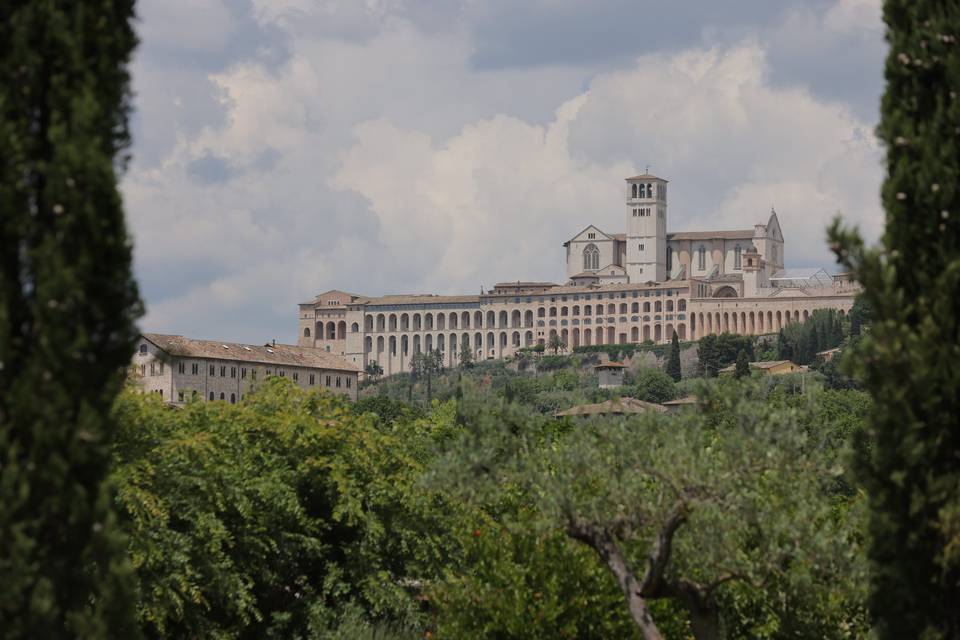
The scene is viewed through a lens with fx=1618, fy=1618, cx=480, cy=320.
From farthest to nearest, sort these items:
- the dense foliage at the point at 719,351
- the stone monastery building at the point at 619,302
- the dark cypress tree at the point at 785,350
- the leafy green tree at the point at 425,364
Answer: the leafy green tree at the point at 425,364 → the stone monastery building at the point at 619,302 → the dark cypress tree at the point at 785,350 → the dense foliage at the point at 719,351

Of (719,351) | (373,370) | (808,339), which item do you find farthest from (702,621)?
(373,370)

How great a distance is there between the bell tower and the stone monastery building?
162 mm

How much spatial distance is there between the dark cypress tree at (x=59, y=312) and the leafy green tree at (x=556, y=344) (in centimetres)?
16206

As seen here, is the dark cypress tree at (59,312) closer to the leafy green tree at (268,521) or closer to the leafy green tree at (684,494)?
the leafy green tree at (684,494)

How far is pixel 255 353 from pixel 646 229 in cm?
9193

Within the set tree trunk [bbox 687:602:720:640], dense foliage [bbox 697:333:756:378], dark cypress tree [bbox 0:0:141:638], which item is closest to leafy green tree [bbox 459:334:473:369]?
dense foliage [bbox 697:333:756:378]

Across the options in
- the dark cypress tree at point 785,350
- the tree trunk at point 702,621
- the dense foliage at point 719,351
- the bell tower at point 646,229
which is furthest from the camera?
the bell tower at point 646,229

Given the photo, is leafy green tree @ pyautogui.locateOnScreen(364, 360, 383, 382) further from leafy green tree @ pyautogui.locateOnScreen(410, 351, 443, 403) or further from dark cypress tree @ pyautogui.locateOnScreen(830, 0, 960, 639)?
dark cypress tree @ pyautogui.locateOnScreen(830, 0, 960, 639)

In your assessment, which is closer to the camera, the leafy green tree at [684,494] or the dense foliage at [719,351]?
the leafy green tree at [684,494]

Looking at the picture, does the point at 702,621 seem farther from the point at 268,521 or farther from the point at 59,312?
the point at 268,521

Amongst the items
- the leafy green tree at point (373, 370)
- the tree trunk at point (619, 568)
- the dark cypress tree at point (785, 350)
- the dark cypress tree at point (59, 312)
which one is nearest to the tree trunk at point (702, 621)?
the tree trunk at point (619, 568)

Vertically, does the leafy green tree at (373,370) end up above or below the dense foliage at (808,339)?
below

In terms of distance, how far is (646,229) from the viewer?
188250 millimetres

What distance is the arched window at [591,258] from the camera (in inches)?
7520
